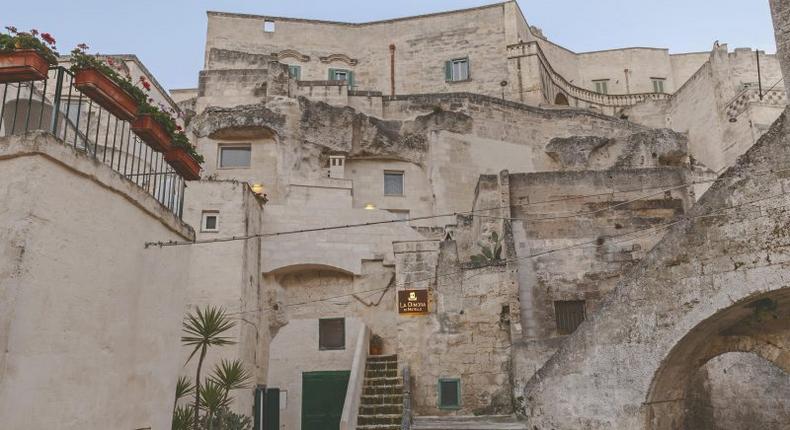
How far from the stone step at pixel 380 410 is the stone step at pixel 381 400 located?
0.27 m

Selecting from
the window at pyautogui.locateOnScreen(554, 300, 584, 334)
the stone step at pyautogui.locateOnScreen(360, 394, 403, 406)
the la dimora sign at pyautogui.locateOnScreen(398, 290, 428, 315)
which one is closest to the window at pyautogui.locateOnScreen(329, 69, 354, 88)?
the la dimora sign at pyautogui.locateOnScreen(398, 290, 428, 315)

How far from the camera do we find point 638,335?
8.42 metres

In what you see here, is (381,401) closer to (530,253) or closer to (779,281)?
(530,253)

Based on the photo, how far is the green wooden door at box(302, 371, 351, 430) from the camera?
15.9 m

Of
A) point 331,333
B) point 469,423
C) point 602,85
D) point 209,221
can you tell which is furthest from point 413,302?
point 602,85

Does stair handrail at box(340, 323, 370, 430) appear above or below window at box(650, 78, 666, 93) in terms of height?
below

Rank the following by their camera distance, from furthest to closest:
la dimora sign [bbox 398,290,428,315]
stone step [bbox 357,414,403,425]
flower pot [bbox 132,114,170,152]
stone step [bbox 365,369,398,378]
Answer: la dimora sign [bbox 398,290,428,315] < stone step [bbox 365,369,398,378] < stone step [bbox 357,414,403,425] < flower pot [bbox 132,114,170,152]

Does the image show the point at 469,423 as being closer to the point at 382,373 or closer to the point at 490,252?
the point at 382,373

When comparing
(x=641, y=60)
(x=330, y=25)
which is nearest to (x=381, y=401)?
(x=330, y=25)

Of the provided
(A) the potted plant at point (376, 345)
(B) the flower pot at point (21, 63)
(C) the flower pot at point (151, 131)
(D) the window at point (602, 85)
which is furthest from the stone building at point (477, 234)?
(D) the window at point (602, 85)

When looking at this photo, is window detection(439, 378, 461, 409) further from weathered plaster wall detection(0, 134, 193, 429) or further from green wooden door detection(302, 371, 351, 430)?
weathered plaster wall detection(0, 134, 193, 429)

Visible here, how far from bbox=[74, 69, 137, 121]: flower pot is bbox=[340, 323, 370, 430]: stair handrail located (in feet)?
23.4

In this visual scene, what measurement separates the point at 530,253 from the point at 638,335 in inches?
324

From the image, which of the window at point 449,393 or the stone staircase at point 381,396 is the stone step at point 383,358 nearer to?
the stone staircase at point 381,396
